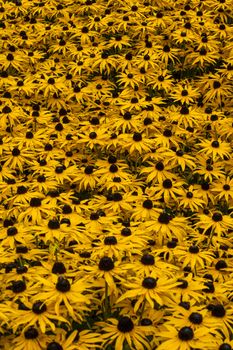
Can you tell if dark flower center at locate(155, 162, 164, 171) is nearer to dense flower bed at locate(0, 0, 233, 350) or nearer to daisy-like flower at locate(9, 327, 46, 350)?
dense flower bed at locate(0, 0, 233, 350)

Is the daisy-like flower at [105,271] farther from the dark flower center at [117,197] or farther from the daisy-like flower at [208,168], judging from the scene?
the daisy-like flower at [208,168]

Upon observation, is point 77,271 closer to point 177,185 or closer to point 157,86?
point 177,185

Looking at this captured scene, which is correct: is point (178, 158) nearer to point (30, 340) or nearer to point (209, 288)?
point (209, 288)

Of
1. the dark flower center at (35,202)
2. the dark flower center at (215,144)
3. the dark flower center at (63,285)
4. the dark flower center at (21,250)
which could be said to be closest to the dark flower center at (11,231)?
the dark flower center at (21,250)

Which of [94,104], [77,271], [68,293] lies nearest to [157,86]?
[94,104]

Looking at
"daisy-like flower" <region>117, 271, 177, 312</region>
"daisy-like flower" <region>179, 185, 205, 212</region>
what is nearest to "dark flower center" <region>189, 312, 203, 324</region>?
"daisy-like flower" <region>117, 271, 177, 312</region>

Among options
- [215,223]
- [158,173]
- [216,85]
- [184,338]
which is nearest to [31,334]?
[184,338]
